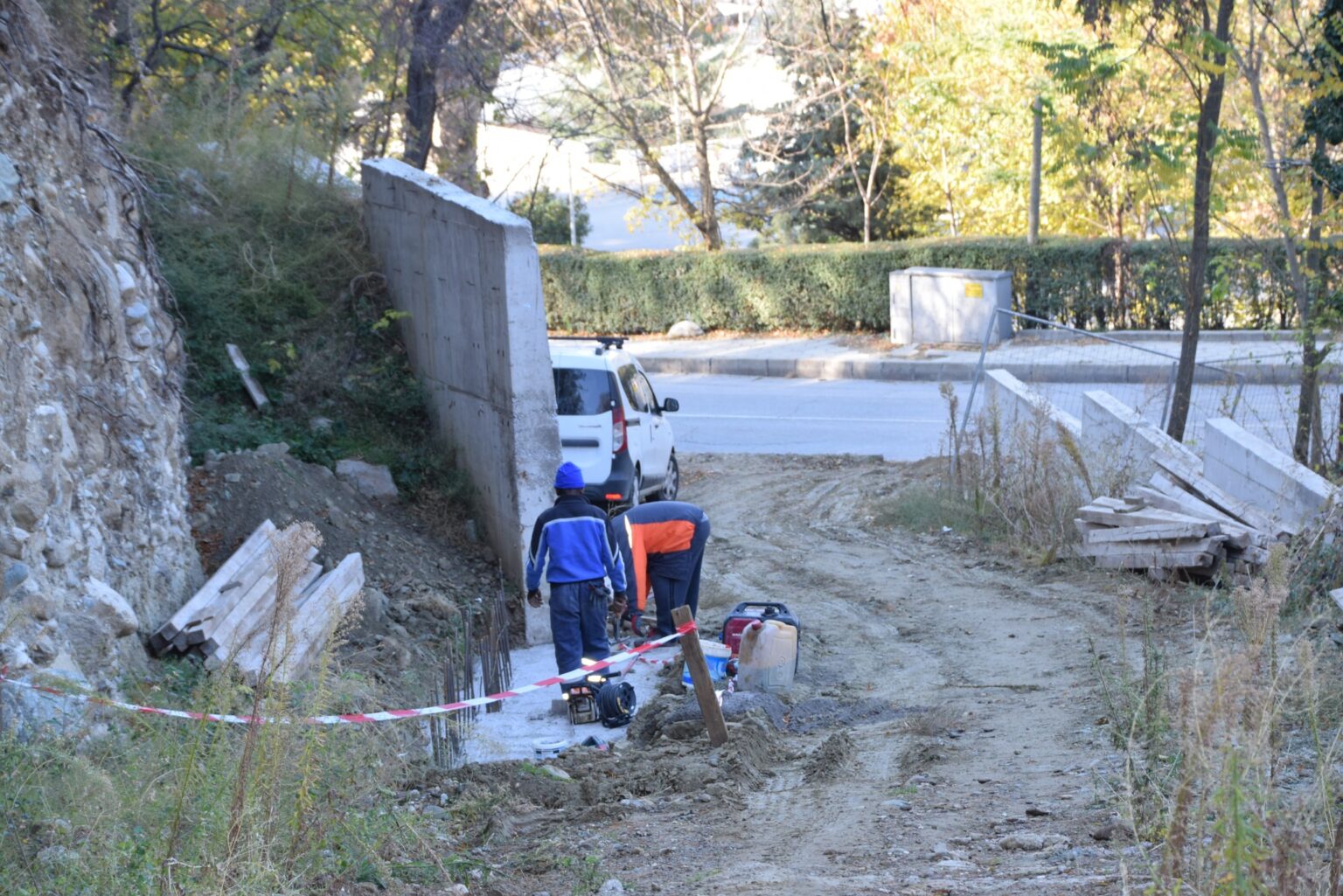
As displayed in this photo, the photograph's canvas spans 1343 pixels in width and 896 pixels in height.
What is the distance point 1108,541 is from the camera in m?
9.62

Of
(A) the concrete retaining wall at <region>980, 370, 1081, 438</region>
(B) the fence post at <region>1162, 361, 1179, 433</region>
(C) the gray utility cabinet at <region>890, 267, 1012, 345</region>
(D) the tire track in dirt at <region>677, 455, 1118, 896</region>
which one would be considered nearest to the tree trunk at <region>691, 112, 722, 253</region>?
(C) the gray utility cabinet at <region>890, 267, 1012, 345</region>

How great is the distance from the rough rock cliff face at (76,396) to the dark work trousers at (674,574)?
A: 3.06m

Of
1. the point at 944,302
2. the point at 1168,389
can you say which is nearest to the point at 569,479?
the point at 1168,389

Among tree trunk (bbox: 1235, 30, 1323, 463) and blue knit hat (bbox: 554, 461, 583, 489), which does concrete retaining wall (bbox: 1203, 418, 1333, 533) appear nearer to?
tree trunk (bbox: 1235, 30, 1323, 463)

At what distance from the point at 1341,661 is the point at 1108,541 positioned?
338 cm

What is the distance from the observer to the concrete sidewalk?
16.3 meters

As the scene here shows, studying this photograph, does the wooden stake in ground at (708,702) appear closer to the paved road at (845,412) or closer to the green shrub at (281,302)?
the green shrub at (281,302)

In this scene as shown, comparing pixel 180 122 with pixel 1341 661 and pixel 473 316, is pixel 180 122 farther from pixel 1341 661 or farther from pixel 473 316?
pixel 1341 661

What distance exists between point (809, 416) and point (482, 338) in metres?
9.08

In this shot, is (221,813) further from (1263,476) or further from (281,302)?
(281,302)

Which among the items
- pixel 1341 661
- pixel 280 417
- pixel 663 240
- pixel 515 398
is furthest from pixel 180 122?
pixel 663 240

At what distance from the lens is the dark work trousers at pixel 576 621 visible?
806 cm

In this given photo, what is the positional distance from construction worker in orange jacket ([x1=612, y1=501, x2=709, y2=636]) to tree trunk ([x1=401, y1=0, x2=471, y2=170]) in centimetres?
802

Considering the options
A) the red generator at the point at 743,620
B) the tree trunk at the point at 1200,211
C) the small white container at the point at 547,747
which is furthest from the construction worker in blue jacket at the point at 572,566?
the tree trunk at the point at 1200,211
